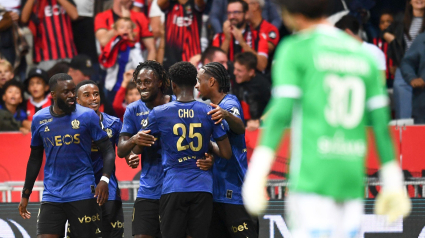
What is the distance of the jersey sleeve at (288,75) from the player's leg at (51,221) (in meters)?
3.52

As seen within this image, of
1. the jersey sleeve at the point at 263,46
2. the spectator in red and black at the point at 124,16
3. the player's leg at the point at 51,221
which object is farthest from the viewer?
the spectator in red and black at the point at 124,16

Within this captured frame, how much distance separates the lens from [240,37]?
32.0 feet

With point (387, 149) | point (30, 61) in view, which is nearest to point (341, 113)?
point (387, 149)

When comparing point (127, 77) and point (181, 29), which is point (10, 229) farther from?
point (181, 29)

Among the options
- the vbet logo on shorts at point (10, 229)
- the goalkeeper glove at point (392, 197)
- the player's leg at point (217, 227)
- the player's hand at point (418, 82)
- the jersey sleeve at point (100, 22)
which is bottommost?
the vbet logo on shorts at point (10, 229)

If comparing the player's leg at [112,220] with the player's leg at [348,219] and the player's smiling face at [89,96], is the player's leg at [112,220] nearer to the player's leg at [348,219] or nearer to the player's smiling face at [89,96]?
the player's smiling face at [89,96]

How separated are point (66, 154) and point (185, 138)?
133 cm

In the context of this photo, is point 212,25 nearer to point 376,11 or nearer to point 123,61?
point 123,61

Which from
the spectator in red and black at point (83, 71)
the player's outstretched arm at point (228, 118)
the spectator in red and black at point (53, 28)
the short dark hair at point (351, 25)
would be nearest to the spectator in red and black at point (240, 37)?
the short dark hair at point (351, 25)

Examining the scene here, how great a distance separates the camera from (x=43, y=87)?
385 inches

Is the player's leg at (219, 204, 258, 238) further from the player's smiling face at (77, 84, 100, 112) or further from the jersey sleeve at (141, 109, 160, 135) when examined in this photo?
the player's smiling face at (77, 84, 100, 112)

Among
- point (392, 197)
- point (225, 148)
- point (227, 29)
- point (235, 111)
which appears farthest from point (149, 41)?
point (392, 197)

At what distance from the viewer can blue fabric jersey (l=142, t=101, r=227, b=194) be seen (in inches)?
207

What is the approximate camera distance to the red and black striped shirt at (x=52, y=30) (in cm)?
1040
